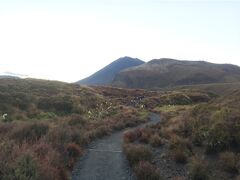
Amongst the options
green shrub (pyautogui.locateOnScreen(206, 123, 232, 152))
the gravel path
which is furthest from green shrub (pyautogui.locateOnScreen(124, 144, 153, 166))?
green shrub (pyautogui.locateOnScreen(206, 123, 232, 152))

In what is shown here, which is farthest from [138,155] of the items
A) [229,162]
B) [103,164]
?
[229,162]

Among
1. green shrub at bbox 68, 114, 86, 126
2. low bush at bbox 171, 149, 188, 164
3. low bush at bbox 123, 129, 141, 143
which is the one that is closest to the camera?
low bush at bbox 171, 149, 188, 164

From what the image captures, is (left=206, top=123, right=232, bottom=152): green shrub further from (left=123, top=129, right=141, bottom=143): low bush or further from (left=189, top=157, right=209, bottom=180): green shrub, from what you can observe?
(left=123, top=129, right=141, bottom=143): low bush

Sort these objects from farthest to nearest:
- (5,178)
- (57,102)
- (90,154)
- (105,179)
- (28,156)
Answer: (57,102) → (90,154) → (105,179) → (28,156) → (5,178)

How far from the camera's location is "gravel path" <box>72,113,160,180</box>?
1303cm

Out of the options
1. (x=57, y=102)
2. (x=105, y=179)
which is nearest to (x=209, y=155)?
(x=105, y=179)

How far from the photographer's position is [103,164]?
1503cm

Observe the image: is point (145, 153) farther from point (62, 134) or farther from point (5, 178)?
point (5, 178)

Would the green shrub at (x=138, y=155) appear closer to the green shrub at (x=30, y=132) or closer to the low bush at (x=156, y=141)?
the low bush at (x=156, y=141)

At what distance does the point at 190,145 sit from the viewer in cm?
1571

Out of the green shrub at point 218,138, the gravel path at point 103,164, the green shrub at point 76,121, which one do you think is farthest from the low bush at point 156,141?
the green shrub at point 76,121

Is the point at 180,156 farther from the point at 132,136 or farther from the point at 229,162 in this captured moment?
the point at 132,136

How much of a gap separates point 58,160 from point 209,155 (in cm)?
665

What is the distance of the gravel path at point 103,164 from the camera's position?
13.0 m
